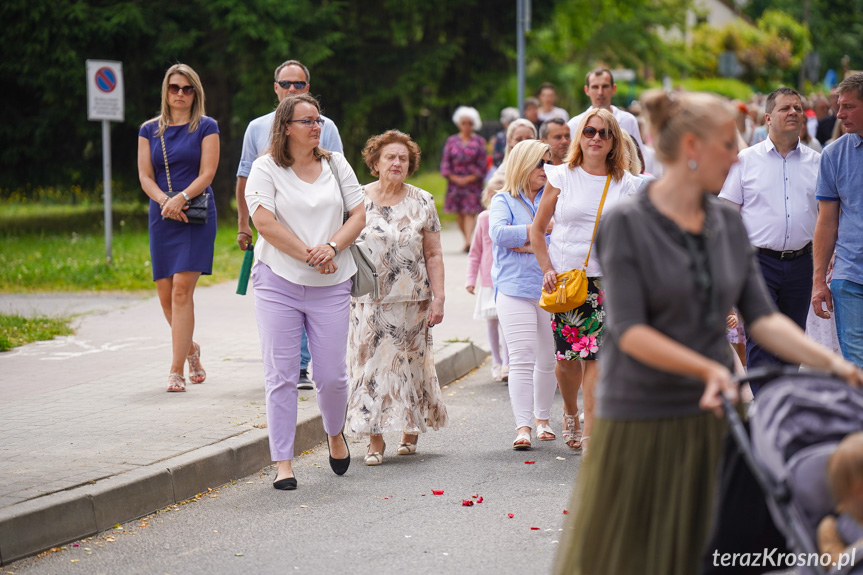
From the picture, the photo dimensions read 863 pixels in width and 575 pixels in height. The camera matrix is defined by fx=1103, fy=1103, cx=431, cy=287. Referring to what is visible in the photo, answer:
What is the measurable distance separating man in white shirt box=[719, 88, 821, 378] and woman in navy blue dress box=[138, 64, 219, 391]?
3928mm

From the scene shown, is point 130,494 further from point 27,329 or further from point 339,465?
point 27,329

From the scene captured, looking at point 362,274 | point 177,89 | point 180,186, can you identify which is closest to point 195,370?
point 180,186

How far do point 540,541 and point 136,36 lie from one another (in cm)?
1644

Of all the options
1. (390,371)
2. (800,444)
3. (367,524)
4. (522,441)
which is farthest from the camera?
(522,441)

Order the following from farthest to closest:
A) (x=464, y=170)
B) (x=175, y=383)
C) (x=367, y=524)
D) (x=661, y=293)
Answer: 1. (x=464, y=170)
2. (x=175, y=383)
3. (x=367, y=524)
4. (x=661, y=293)

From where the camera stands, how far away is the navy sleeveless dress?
8164 millimetres

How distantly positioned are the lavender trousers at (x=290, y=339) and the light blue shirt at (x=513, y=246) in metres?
1.31

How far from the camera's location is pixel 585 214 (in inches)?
254

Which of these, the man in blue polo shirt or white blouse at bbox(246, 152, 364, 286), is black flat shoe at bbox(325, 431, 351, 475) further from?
the man in blue polo shirt

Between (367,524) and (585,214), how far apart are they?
2247mm

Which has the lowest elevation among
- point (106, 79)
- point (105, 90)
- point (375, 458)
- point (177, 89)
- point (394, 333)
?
point (375, 458)

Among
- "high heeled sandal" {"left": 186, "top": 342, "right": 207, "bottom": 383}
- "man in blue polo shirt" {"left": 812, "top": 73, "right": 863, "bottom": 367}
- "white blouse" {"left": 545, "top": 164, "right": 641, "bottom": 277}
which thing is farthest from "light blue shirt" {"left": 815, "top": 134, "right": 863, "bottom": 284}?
"high heeled sandal" {"left": 186, "top": 342, "right": 207, "bottom": 383}

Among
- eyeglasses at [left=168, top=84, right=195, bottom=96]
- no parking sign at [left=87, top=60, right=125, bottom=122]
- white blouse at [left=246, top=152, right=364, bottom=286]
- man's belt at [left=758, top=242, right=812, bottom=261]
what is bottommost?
man's belt at [left=758, top=242, right=812, bottom=261]

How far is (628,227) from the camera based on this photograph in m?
3.26
